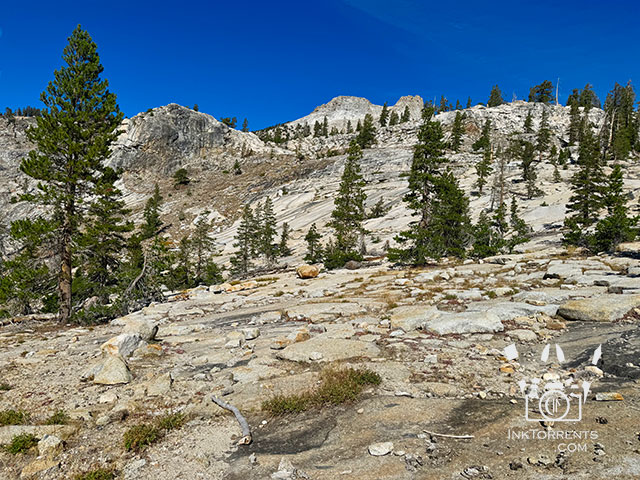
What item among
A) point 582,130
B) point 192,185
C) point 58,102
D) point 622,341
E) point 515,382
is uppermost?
point 582,130

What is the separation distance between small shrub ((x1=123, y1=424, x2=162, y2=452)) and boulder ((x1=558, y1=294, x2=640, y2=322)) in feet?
33.9

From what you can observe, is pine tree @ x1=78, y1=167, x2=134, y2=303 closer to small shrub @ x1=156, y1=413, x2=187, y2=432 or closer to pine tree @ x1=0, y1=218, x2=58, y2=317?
pine tree @ x1=0, y1=218, x2=58, y2=317

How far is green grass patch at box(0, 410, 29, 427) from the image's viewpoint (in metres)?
5.61

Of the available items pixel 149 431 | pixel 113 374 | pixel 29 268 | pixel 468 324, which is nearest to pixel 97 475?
pixel 149 431

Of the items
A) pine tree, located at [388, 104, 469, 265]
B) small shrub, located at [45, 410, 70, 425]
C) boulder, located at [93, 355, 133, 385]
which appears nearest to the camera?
small shrub, located at [45, 410, 70, 425]

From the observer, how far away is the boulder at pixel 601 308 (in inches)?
344

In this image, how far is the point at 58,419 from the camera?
220 inches

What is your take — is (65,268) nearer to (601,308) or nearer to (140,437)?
(140,437)

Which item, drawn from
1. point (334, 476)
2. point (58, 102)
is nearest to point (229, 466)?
point (334, 476)

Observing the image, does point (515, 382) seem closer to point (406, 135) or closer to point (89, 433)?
point (89, 433)

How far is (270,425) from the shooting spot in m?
5.54

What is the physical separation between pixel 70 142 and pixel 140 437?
16.6 meters

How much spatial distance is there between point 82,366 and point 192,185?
3896 inches

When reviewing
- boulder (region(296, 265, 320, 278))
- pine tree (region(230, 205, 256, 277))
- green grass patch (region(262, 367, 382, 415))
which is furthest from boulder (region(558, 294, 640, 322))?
pine tree (region(230, 205, 256, 277))
